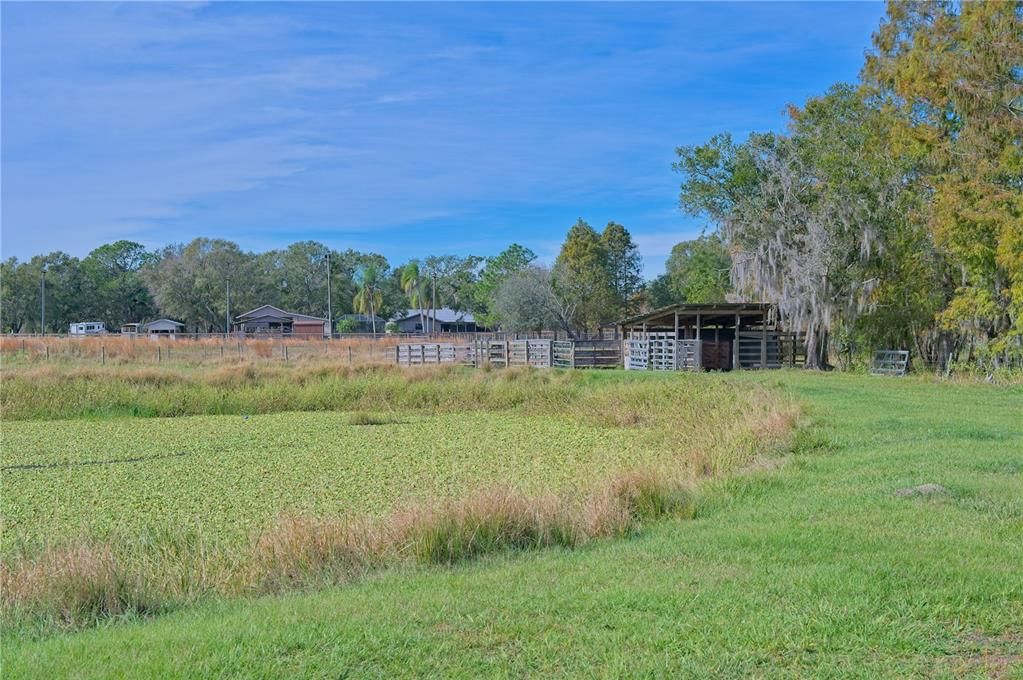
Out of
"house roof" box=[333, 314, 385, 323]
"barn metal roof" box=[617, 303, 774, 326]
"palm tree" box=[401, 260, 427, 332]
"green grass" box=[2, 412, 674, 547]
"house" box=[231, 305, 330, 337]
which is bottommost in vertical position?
"green grass" box=[2, 412, 674, 547]

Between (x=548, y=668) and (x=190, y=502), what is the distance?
691 cm

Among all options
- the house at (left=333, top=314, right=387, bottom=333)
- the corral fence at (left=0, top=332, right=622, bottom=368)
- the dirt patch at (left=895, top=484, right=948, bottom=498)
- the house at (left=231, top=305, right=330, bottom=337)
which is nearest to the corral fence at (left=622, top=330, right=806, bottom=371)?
the corral fence at (left=0, top=332, right=622, bottom=368)

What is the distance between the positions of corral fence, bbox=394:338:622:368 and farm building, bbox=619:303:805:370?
1.67m

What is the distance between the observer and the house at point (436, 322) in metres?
79.4

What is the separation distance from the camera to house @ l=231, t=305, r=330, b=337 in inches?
2731

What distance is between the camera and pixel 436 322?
80.3 m

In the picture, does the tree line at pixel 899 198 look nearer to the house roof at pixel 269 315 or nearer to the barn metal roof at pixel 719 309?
the barn metal roof at pixel 719 309

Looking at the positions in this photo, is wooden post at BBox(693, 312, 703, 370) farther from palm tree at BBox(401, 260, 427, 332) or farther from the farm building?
palm tree at BBox(401, 260, 427, 332)

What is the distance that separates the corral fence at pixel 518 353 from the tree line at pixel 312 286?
20.1 metres

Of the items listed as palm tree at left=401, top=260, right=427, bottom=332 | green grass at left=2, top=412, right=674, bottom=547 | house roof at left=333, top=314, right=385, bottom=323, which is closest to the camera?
green grass at left=2, top=412, right=674, bottom=547

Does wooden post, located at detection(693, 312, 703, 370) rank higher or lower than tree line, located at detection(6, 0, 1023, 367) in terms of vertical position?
lower

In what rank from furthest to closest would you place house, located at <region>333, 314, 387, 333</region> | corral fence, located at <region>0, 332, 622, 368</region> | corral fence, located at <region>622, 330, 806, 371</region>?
house, located at <region>333, 314, 387, 333</region> → corral fence, located at <region>0, 332, 622, 368</region> → corral fence, located at <region>622, 330, 806, 371</region>

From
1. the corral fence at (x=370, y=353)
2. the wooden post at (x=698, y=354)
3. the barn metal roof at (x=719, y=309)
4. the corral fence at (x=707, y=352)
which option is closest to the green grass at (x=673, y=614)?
the wooden post at (x=698, y=354)

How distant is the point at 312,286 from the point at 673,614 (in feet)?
279
